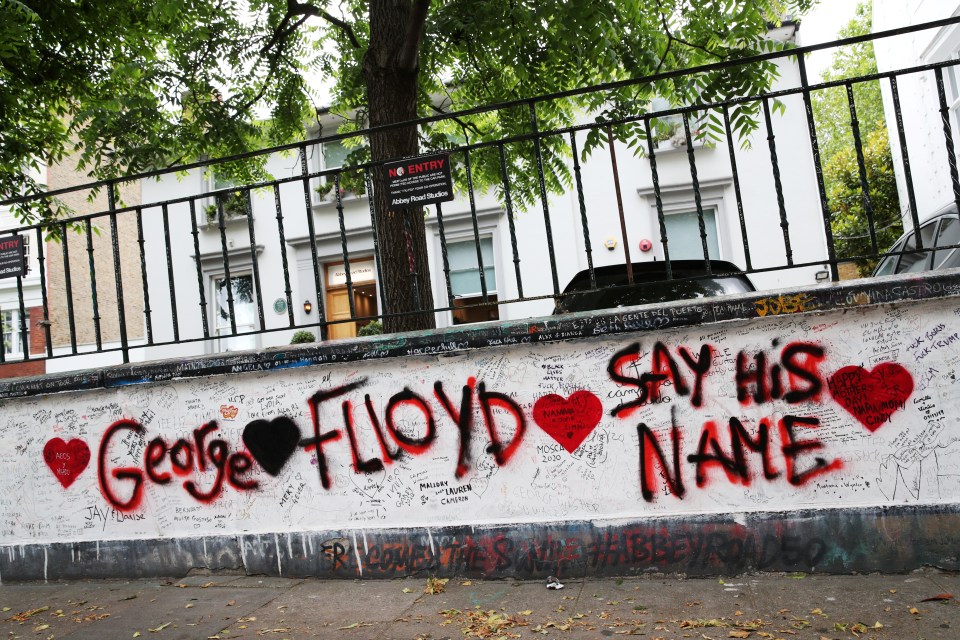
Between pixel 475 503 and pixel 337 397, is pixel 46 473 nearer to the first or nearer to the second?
pixel 337 397

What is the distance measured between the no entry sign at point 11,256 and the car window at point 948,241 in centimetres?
691

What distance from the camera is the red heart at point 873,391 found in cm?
371

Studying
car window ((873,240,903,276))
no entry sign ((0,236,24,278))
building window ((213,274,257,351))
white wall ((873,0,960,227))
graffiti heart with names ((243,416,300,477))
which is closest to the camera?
graffiti heart with names ((243,416,300,477))

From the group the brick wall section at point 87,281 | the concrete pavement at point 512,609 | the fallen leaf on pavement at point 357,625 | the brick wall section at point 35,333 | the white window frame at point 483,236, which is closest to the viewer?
Answer: the concrete pavement at point 512,609

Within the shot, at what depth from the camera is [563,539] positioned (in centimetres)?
409

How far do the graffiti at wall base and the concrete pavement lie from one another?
0.41m

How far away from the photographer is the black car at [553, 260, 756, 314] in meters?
4.61

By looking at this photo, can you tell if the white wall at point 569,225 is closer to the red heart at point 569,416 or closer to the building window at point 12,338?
the building window at point 12,338

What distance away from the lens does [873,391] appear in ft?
12.3

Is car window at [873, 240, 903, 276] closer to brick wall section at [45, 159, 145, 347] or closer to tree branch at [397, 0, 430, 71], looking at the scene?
tree branch at [397, 0, 430, 71]

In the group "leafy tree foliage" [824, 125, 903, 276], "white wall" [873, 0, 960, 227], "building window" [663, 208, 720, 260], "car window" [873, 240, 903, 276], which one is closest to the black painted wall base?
"car window" [873, 240, 903, 276]

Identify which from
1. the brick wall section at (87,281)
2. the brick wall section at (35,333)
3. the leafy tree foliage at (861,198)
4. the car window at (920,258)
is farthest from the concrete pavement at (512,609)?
the brick wall section at (35,333)

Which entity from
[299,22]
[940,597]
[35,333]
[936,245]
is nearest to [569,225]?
[299,22]
